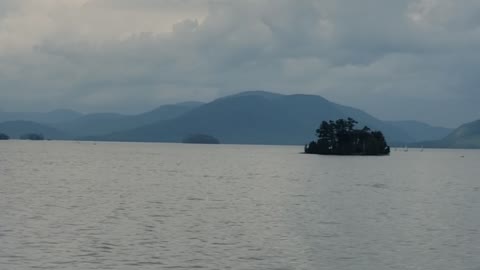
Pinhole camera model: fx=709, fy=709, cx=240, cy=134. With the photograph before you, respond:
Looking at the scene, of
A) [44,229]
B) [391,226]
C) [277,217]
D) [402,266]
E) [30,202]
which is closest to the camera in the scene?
[402,266]

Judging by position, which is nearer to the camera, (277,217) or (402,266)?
(402,266)

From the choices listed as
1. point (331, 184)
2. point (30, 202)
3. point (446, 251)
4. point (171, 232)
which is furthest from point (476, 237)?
point (331, 184)

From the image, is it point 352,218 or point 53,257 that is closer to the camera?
point 53,257

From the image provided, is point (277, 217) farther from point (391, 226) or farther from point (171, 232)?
point (171, 232)

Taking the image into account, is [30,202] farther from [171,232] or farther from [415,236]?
[415,236]

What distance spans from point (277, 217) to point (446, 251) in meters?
20.7

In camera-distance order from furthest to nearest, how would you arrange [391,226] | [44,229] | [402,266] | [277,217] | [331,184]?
[331,184] → [277,217] → [391,226] → [44,229] → [402,266]

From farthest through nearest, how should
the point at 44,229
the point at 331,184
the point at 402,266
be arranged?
the point at 331,184
the point at 44,229
the point at 402,266

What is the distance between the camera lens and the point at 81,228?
176 ft

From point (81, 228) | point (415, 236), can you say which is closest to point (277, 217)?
point (415, 236)

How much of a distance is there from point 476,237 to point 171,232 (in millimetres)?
23300

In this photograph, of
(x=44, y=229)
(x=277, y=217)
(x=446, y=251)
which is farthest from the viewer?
(x=277, y=217)

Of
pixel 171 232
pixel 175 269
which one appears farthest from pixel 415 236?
pixel 175 269

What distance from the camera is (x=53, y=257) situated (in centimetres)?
4153
